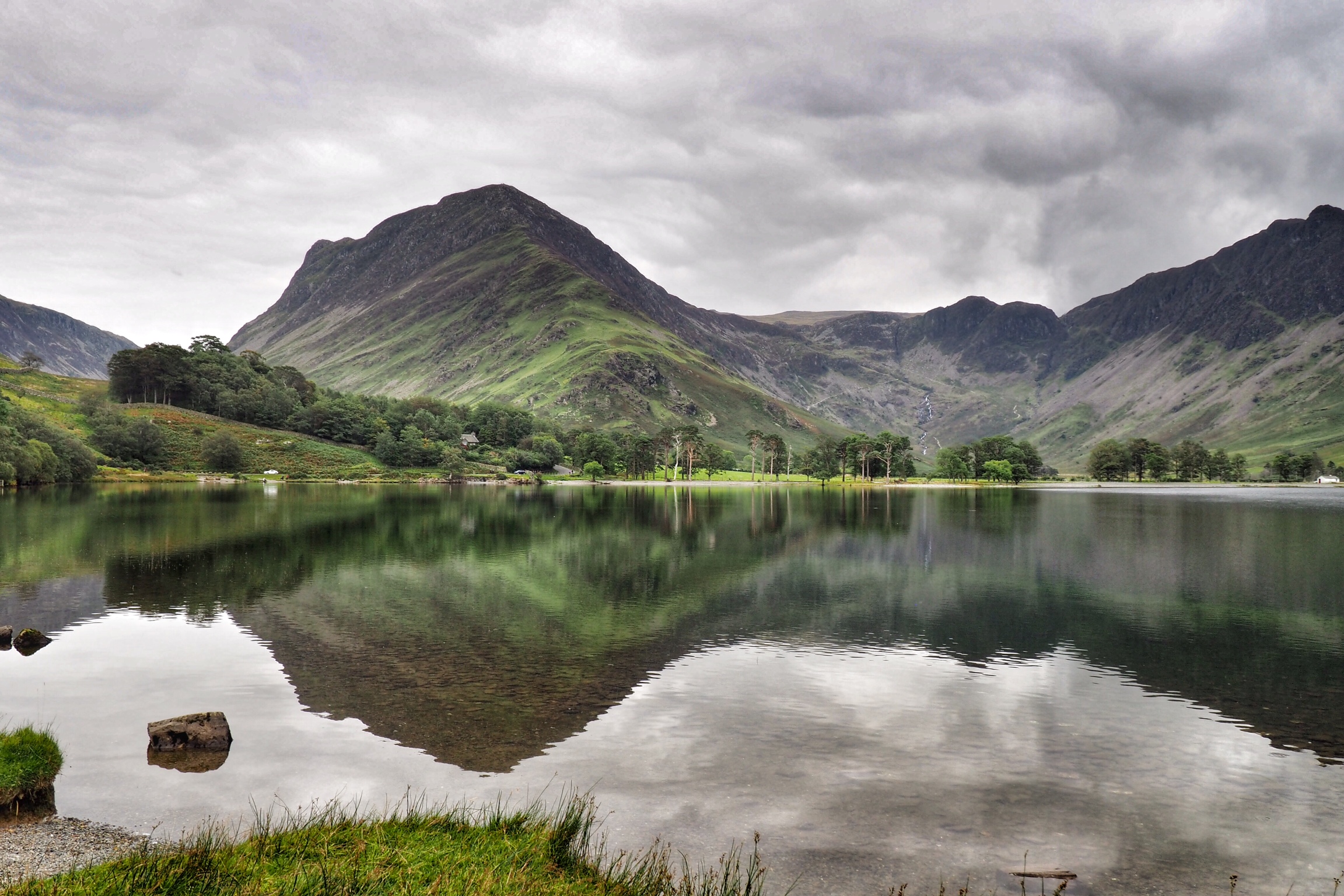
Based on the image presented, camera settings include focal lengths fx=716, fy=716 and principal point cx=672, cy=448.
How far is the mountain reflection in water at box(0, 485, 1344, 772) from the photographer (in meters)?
22.8

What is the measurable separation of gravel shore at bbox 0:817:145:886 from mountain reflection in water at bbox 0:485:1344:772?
21.7 ft

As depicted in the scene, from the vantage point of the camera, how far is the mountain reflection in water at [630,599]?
22812mm

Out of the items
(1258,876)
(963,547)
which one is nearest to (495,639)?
(1258,876)

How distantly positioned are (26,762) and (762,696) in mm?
18196

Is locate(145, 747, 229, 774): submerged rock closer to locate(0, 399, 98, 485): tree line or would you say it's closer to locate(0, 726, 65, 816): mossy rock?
locate(0, 726, 65, 816): mossy rock

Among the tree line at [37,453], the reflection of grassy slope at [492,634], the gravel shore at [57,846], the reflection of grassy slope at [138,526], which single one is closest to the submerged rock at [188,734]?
the reflection of grassy slope at [492,634]

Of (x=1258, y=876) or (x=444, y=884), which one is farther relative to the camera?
(x=1258, y=876)

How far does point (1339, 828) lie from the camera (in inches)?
566

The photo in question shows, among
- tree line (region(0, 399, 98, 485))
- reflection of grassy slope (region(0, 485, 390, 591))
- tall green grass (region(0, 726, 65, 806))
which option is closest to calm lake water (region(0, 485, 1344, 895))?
tall green grass (region(0, 726, 65, 806))

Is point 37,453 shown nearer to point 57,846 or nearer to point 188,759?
point 188,759

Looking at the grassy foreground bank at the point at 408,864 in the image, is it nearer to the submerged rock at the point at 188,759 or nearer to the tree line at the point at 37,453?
the submerged rock at the point at 188,759

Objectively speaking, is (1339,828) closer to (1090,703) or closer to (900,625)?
(1090,703)

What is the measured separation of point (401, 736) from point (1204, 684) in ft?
85.0

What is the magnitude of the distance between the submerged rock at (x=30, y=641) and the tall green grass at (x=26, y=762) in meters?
14.1
